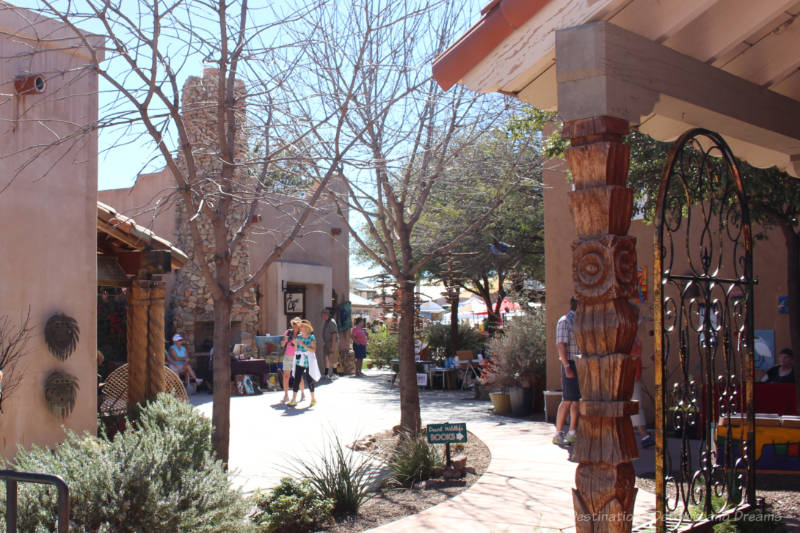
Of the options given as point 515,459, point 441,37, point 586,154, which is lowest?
point 515,459

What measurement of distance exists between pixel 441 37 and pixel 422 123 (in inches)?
41.5

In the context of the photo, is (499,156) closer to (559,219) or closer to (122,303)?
(559,219)

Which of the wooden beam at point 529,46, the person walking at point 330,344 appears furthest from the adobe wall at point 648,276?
the person walking at point 330,344

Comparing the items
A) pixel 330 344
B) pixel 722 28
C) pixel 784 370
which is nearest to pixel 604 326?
pixel 722 28

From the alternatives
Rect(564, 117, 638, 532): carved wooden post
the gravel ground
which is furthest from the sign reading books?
Rect(564, 117, 638, 532): carved wooden post

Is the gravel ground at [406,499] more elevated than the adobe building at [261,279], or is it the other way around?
the adobe building at [261,279]

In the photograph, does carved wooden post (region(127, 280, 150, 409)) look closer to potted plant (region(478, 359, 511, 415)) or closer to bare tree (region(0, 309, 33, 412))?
bare tree (region(0, 309, 33, 412))

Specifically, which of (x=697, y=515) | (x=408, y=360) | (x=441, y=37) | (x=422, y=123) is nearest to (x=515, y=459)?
(x=408, y=360)

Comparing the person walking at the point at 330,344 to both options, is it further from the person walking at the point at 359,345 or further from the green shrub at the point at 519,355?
the green shrub at the point at 519,355

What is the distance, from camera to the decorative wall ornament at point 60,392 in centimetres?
779

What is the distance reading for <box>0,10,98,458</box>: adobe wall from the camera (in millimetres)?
7434

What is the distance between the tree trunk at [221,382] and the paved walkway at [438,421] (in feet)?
1.62

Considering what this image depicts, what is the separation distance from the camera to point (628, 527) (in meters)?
3.26

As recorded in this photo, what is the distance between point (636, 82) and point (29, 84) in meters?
6.46
